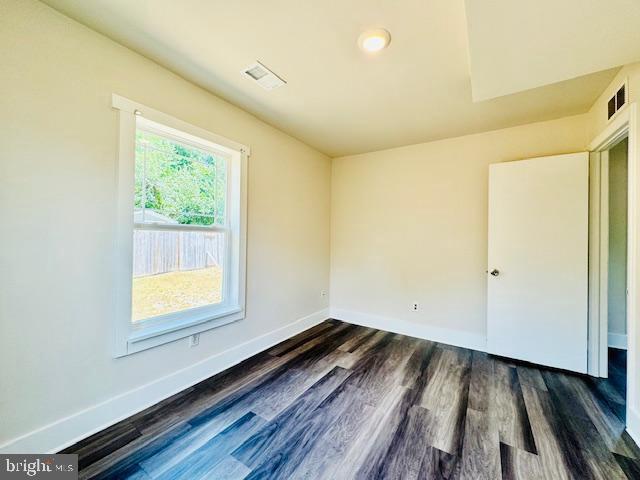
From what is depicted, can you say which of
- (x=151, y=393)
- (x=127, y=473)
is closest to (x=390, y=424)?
(x=127, y=473)

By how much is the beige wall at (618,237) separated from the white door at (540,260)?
1267mm

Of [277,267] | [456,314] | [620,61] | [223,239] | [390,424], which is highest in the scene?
[620,61]

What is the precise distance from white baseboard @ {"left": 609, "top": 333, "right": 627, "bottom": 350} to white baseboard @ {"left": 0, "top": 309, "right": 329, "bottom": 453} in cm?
423

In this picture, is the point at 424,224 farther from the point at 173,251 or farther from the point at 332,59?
the point at 173,251

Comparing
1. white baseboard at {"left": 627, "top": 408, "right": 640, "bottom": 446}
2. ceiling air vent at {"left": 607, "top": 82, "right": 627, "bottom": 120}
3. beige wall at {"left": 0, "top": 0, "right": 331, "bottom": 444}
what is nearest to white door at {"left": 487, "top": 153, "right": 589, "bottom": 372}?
ceiling air vent at {"left": 607, "top": 82, "right": 627, "bottom": 120}

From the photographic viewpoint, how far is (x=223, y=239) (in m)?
2.54

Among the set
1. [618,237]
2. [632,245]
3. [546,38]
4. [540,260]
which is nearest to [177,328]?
[546,38]

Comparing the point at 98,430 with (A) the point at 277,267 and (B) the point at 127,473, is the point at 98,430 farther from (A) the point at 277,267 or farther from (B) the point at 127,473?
(A) the point at 277,267

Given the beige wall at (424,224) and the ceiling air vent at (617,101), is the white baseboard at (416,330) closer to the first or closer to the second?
the beige wall at (424,224)

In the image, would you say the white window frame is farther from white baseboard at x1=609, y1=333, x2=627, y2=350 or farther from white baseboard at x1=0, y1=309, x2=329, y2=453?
white baseboard at x1=609, y1=333, x2=627, y2=350

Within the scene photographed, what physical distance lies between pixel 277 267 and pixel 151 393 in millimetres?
1609

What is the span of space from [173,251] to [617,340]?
5.02 metres

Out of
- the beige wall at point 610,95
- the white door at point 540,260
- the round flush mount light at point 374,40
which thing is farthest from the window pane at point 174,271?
the beige wall at point 610,95

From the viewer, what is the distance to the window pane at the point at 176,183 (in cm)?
192
